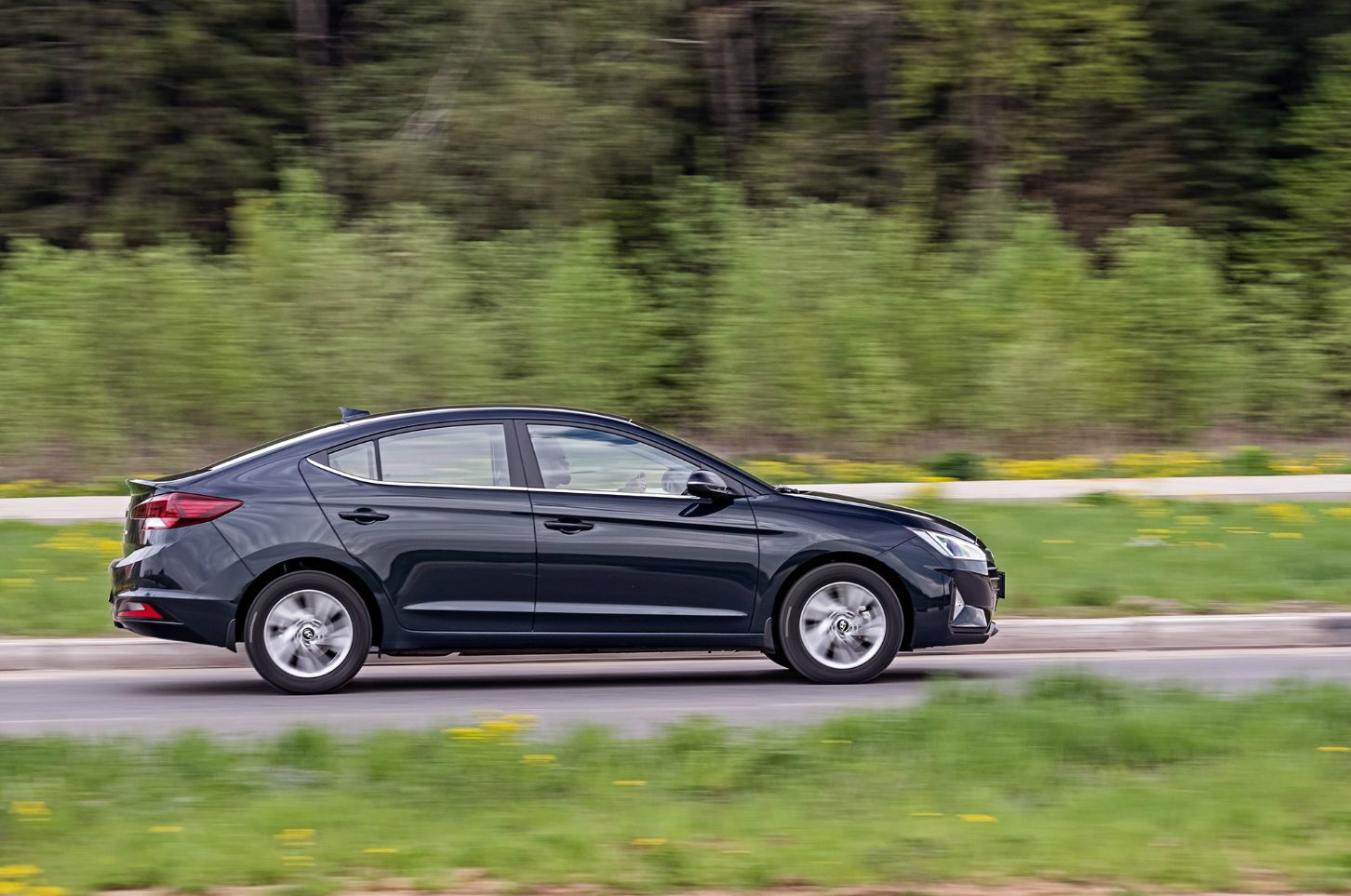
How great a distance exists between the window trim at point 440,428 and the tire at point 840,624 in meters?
1.60

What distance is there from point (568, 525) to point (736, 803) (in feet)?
10.4

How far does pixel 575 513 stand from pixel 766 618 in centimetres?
119

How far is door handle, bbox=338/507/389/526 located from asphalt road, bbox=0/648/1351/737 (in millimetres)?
923

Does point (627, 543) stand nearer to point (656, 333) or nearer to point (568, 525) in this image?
point (568, 525)

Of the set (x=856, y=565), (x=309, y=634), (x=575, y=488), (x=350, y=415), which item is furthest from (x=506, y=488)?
(x=856, y=565)

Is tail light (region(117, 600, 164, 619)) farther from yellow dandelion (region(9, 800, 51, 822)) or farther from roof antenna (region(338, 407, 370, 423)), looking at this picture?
yellow dandelion (region(9, 800, 51, 822))

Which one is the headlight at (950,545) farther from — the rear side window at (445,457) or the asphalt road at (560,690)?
the rear side window at (445,457)

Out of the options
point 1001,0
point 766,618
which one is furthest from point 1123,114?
point 766,618

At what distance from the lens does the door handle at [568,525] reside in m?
8.90

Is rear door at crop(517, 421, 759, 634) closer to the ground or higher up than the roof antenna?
closer to the ground

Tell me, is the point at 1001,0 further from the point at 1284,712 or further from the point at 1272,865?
the point at 1272,865

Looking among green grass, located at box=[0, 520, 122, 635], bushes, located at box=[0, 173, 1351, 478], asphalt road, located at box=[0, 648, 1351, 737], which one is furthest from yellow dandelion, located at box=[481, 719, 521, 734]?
bushes, located at box=[0, 173, 1351, 478]

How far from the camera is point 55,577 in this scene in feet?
38.6

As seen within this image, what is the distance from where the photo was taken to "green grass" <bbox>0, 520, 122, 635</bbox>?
34.5ft
